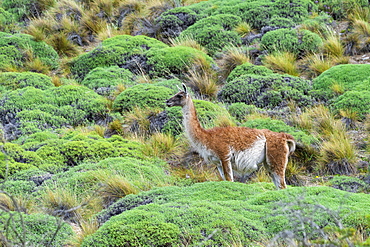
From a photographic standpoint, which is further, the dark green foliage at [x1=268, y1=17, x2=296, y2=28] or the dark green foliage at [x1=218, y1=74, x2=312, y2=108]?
the dark green foliage at [x1=268, y1=17, x2=296, y2=28]

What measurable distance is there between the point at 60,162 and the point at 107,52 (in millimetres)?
6419

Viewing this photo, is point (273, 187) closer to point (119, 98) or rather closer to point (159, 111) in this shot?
point (159, 111)

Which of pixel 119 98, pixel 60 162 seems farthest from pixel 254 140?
pixel 119 98

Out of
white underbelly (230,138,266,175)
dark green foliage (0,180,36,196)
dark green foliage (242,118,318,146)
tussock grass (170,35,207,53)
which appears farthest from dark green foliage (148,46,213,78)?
white underbelly (230,138,266,175)

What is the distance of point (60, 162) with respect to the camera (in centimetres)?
862

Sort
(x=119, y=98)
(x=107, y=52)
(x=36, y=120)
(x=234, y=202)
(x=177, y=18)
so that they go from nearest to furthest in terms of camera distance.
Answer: (x=234, y=202)
(x=36, y=120)
(x=119, y=98)
(x=107, y=52)
(x=177, y=18)

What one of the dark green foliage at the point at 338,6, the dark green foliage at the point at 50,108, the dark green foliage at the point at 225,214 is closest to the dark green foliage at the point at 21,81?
the dark green foliage at the point at 50,108

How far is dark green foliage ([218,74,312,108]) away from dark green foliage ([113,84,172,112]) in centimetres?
159

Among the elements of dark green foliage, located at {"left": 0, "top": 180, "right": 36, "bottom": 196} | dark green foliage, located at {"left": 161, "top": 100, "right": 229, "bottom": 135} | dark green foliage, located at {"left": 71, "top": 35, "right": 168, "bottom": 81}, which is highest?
dark green foliage, located at {"left": 0, "top": 180, "right": 36, "bottom": 196}

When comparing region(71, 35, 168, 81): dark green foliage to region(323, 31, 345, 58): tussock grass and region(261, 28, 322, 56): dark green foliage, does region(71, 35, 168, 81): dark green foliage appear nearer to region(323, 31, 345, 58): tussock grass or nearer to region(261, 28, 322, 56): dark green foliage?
region(261, 28, 322, 56): dark green foliage

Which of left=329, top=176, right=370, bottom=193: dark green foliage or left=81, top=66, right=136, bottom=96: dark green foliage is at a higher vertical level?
left=81, top=66, right=136, bottom=96: dark green foliage

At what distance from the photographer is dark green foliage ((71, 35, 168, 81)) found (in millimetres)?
14029

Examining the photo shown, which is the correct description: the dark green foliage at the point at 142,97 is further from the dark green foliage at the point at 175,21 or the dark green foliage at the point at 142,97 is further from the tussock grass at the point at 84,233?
the tussock grass at the point at 84,233

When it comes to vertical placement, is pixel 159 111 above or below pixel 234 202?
below
